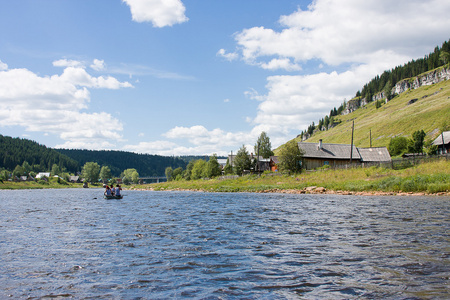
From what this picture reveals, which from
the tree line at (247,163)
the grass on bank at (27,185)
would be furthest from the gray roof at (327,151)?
the grass on bank at (27,185)

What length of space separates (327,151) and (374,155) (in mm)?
11516

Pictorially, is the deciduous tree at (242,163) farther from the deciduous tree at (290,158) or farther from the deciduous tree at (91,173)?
the deciduous tree at (91,173)

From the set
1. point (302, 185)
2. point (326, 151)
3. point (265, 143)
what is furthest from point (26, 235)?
point (265, 143)

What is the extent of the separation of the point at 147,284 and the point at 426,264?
7.30 metres

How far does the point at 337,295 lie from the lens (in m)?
6.98

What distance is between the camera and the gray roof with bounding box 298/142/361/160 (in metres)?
82.7

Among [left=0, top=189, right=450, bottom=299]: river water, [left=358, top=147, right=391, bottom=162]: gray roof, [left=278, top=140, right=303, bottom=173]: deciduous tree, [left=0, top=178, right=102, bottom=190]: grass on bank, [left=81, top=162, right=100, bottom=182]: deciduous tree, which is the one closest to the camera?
[left=0, top=189, right=450, bottom=299]: river water

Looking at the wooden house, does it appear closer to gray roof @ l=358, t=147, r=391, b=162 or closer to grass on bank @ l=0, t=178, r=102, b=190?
gray roof @ l=358, t=147, r=391, b=162

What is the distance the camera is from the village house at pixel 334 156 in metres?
82.8

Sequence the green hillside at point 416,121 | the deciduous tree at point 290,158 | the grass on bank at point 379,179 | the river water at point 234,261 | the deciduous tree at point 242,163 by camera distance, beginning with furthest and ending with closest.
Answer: the green hillside at point 416,121
the deciduous tree at point 242,163
the deciduous tree at point 290,158
the grass on bank at point 379,179
the river water at point 234,261

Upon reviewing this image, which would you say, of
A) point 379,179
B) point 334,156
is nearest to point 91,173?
point 334,156

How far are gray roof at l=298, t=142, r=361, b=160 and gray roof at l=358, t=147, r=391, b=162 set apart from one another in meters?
1.82

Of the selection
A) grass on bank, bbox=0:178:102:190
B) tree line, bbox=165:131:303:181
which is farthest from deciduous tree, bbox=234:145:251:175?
grass on bank, bbox=0:178:102:190

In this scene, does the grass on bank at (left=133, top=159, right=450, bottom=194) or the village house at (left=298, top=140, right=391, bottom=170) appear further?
the village house at (left=298, top=140, right=391, bottom=170)
